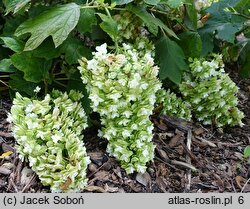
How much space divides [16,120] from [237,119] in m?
1.01

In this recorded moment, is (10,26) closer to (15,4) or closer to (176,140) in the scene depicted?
(15,4)

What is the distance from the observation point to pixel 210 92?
1.84 metres

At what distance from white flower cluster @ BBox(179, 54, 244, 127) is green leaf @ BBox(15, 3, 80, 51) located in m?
0.65

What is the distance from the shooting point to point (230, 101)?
1887 mm

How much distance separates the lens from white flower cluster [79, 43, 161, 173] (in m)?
1.38

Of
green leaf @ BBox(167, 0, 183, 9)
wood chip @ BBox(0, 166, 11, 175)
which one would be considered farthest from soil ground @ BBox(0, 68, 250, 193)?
green leaf @ BBox(167, 0, 183, 9)

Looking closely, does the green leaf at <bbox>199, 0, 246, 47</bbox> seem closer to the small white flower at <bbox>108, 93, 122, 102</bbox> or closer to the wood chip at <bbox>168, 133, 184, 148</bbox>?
the wood chip at <bbox>168, 133, 184, 148</bbox>

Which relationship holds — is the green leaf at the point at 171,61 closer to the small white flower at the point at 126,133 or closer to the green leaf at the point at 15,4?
the small white flower at the point at 126,133

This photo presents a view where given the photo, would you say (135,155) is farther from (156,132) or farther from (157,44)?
(157,44)

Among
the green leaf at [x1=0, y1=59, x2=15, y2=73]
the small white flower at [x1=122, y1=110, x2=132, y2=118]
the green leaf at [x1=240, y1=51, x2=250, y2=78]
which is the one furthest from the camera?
the green leaf at [x1=240, y1=51, x2=250, y2=78]

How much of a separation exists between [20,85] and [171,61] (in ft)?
1.90

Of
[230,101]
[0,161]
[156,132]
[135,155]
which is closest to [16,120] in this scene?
[0,161]

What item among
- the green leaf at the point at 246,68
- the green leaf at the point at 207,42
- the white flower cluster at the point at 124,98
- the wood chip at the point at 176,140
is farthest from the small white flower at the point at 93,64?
the green leaf at the point at 246,68

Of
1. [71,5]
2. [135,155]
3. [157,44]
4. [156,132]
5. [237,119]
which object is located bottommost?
[237,119]
